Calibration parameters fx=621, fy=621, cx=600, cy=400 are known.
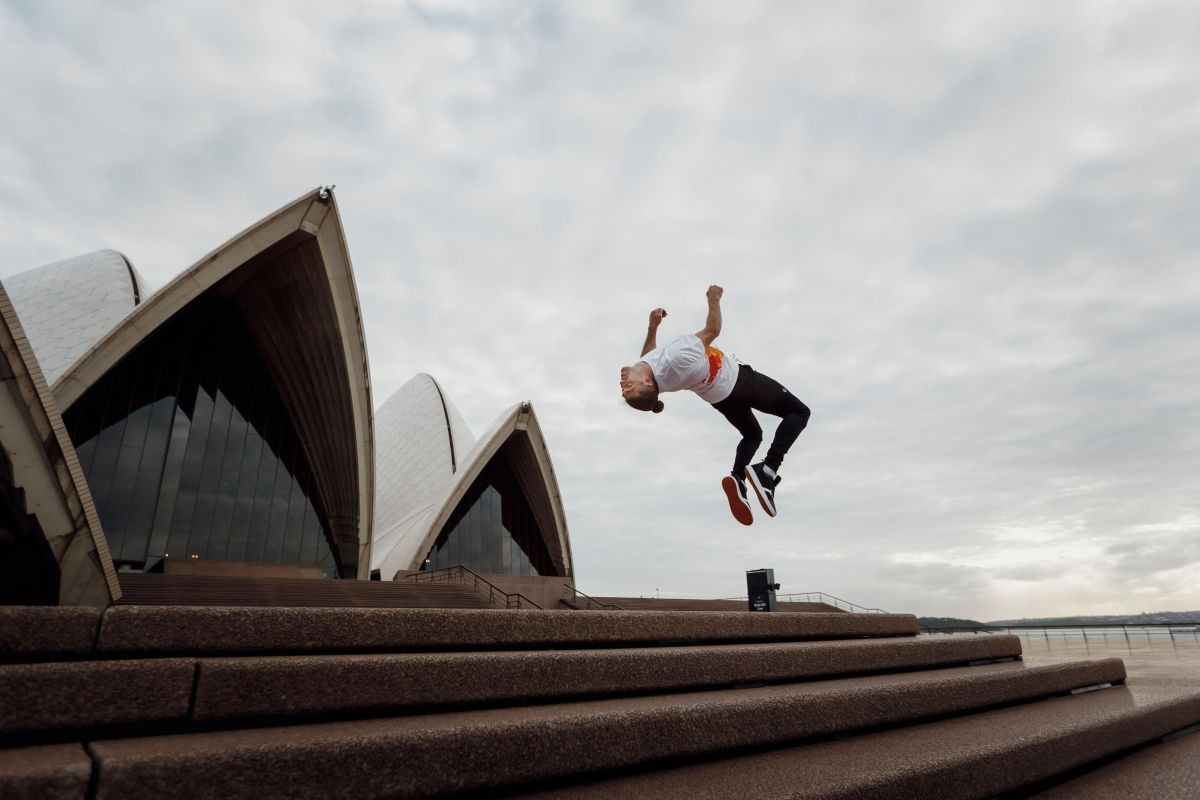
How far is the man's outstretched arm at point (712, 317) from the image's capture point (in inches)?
221

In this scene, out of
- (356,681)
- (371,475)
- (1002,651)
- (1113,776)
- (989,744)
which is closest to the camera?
(356,681)

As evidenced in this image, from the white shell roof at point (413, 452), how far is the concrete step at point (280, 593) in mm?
12725

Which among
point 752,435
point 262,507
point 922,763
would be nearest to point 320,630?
point 922,763

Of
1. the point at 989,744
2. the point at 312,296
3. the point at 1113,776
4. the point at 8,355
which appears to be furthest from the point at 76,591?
the point at 312,296

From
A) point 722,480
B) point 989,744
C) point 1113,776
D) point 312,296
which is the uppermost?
point 312,296

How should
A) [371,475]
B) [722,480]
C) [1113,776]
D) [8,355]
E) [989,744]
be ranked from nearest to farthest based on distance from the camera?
[989,744] < [1113,776] < [8,355] < [722,480] < [371,475]

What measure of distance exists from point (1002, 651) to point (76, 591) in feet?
31.8

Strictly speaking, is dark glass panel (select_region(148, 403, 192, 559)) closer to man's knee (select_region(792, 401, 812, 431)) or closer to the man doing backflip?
the man doing backflip

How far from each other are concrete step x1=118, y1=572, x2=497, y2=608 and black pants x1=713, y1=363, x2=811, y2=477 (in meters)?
8.33

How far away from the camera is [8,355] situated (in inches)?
199

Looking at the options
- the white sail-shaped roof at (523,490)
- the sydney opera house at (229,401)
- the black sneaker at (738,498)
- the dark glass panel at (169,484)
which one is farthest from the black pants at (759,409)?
the white sail-shaped roof at (523,490)

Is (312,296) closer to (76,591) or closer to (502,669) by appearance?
(76,591)

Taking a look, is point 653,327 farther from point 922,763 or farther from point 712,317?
point 922,763

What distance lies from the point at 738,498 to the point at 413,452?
93.3ft
